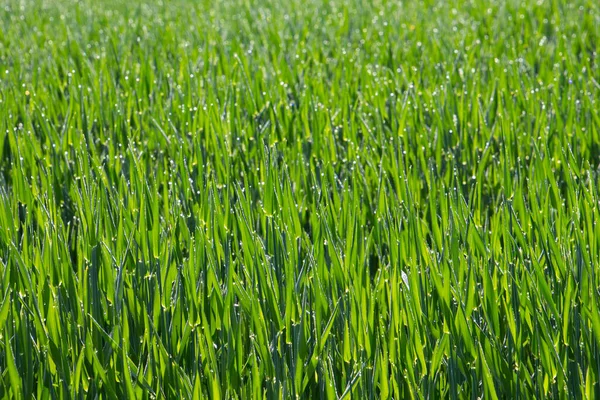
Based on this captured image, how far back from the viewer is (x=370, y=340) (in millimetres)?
1361

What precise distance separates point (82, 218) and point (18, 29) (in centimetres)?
314

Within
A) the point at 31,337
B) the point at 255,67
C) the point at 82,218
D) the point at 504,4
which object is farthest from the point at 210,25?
the point at 31,337

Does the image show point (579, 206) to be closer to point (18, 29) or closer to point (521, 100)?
point (521, 100)

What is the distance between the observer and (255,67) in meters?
3.23

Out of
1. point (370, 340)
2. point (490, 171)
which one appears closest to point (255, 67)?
point (490, 171)

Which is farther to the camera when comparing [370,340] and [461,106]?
[461,106]

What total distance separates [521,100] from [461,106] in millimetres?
287

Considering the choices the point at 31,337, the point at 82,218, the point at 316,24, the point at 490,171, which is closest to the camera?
the point at 31,337

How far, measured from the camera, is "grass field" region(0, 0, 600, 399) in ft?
4.29

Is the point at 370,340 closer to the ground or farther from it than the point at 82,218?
closer to the ground

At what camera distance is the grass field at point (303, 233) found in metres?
1.31

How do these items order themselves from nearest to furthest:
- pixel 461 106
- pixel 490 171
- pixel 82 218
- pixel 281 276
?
pixel 281 276, pixel 82 218, pixel 490 171, pixel 461 106

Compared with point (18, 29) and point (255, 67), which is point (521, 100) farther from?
point (18, 29)

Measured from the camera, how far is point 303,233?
1.72 meters
